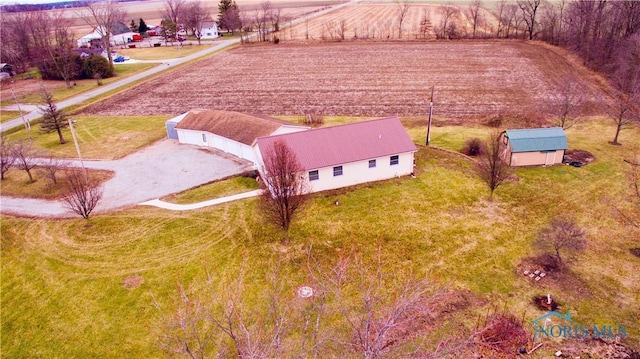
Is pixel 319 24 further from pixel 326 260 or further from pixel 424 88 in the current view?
pixel 326 260

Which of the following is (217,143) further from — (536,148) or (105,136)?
(536,148)

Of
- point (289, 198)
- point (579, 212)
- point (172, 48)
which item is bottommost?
point (579, 212)

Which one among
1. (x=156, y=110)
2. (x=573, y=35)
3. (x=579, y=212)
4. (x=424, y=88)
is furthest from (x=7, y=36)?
(x=573, y=35)

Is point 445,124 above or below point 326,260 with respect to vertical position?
above

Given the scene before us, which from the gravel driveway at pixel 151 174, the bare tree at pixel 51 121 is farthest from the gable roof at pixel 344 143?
the bare tree at pixel 51 121

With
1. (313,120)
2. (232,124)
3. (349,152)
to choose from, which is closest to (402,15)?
(313,120)

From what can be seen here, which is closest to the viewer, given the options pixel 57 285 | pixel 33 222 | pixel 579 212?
pixel 57 285
